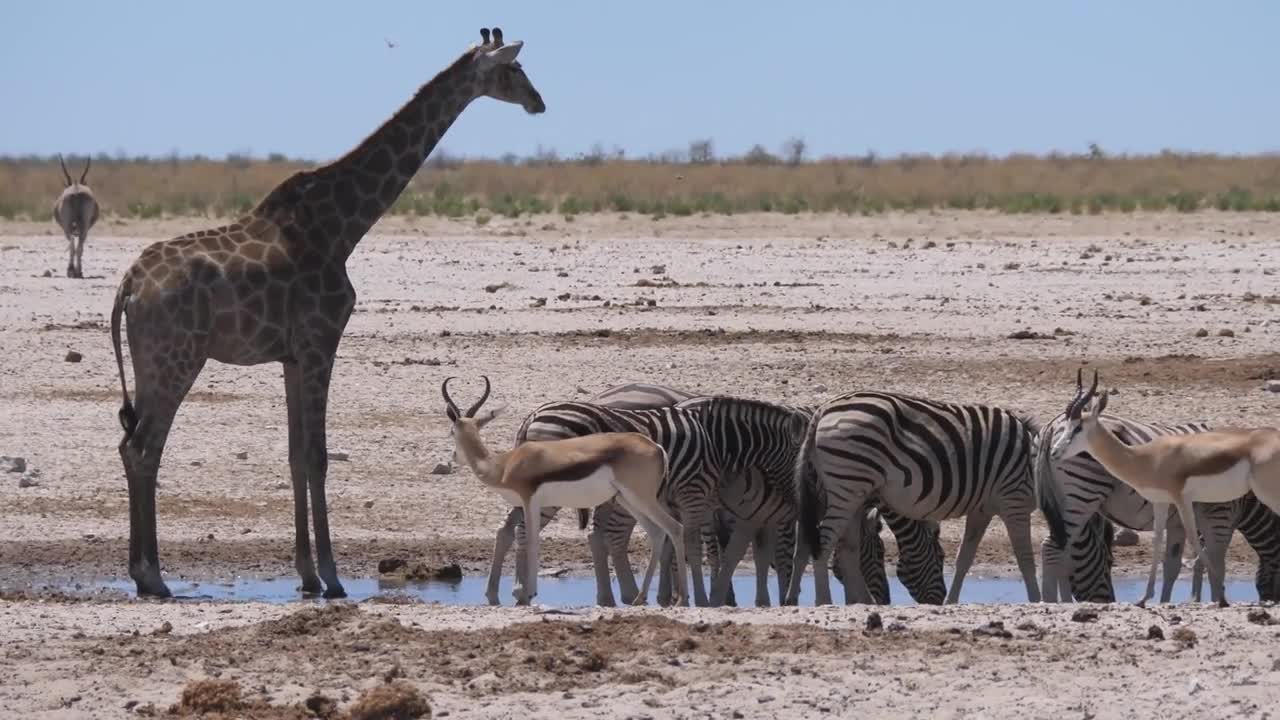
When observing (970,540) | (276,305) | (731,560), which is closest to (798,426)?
(731,560)

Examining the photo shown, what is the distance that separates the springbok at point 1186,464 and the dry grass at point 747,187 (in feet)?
80.7

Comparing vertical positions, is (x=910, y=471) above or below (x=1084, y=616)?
above

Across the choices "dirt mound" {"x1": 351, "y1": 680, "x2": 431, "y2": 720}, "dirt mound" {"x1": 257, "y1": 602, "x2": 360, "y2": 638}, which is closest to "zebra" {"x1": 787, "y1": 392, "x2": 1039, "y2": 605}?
"dirt mound" {"x1": 257, "y1": 602, "x2": 360, "y2": 638}

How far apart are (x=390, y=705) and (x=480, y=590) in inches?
179

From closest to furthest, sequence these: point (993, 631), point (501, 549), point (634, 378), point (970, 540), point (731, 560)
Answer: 1. point (993, 631)
2. point (501, 549)
3. point (731, 560)
4. point (970, 540)
5. point (634, 378)

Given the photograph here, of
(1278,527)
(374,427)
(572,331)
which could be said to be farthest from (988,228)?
(1278,527)

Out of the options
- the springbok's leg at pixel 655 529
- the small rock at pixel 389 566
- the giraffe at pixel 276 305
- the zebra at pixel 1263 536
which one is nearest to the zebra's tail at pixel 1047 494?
the zebra at pixel 1263 536

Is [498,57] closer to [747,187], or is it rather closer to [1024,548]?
[1024,548]

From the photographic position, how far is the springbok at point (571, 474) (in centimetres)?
1056

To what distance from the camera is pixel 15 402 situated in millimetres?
17031

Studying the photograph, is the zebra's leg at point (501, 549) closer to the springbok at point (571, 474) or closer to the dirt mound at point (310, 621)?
the springbok at point (571, 474)

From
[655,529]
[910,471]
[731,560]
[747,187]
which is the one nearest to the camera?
[655,529]

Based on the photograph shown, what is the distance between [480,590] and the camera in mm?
12656

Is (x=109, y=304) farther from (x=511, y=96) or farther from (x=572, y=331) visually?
(x=511, y=96)
